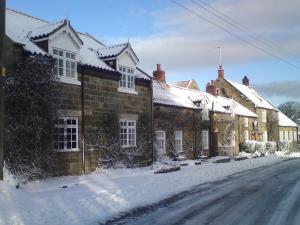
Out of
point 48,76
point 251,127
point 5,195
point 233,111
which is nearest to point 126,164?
point 48,76

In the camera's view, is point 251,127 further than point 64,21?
Yes

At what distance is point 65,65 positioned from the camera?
65.1ft

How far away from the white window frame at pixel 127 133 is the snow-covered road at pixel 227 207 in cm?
708

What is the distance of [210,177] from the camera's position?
21.2 m

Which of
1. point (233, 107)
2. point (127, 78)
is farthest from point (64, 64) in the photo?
point (233, 107)

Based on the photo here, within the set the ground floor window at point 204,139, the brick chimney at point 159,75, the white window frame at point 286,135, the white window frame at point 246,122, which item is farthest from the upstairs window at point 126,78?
the white window frame at point 286,135

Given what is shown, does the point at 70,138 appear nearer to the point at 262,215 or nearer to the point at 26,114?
the point at 26,114

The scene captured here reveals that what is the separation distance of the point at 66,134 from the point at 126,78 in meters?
6.24

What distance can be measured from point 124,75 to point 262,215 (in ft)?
48.8

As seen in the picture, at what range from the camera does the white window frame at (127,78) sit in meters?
24.0

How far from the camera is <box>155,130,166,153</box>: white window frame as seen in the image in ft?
→ 95.2

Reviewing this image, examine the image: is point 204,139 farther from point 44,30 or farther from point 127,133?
point 44,30

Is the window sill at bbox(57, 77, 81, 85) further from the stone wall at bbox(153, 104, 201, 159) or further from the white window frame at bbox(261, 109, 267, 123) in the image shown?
the white window frame at bbox(261, 109, 267, 123)

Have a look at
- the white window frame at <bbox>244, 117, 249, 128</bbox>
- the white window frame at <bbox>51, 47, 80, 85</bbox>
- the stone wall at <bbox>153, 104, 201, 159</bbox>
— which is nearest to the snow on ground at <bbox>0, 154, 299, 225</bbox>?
the white window frame at <bbox>51, 47, 80, 85</bbox>
